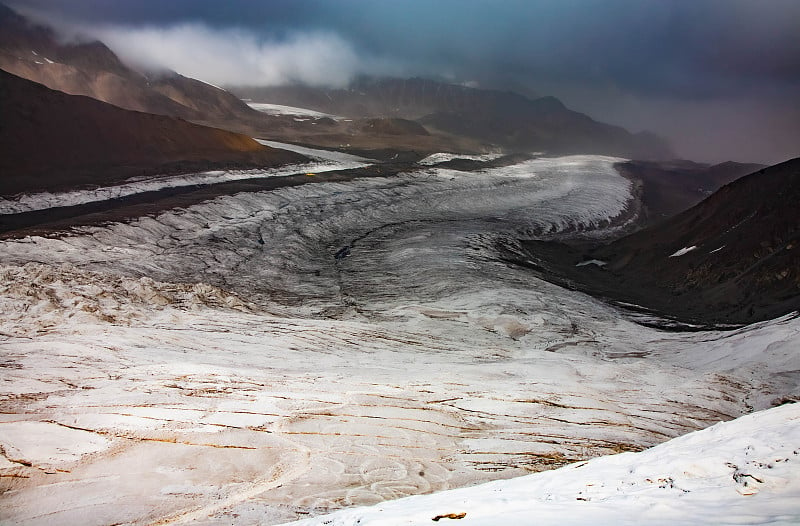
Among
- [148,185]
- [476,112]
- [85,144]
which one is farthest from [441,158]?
[476,112]

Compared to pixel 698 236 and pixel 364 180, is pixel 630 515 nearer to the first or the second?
pixel 698 236

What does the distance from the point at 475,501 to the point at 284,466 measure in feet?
9.54

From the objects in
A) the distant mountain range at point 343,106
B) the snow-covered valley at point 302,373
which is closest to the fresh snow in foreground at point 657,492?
the snow-covered valley at point 302,373

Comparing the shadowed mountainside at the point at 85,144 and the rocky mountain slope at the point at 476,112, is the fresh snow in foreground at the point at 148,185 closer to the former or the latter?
the shadowed mountainside at the point at 85,144

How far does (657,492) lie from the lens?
17.3 feet

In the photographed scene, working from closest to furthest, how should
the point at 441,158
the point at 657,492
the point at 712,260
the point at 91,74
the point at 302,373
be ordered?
1. the point at 657,492
2. the point at 302,373
3. the point at 712,260
4. the point at 441,158
5. the point at 91,74

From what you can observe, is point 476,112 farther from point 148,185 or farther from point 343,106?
point 148,185

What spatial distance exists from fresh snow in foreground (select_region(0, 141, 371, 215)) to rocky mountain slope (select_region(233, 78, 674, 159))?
58532 mm

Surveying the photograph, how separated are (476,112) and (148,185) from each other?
113 m

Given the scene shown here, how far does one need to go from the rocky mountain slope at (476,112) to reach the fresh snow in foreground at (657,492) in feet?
298

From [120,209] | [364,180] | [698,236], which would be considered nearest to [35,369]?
[120,209]

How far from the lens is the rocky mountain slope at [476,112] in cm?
10962

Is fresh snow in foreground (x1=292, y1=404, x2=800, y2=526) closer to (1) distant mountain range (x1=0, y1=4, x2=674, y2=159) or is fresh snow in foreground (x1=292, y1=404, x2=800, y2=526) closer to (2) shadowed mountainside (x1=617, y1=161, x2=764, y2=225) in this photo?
(2) shadowed mountainside (x1=617, y1=161, x2=764, y2=225)

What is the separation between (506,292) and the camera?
18.8m
